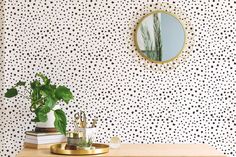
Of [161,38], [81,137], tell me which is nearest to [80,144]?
[81,137]

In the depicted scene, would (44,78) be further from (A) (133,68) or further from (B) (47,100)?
(A) (133,68)

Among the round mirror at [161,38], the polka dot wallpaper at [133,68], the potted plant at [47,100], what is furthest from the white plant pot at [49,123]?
the round mirror at [161,38]

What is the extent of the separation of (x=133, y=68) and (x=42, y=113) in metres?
0.76

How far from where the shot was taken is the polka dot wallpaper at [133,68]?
10.4 ft

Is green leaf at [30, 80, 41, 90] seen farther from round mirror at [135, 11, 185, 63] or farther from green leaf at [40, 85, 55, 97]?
round mirror at [135, 11, 185, 63]

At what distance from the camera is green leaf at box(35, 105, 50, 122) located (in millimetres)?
2802

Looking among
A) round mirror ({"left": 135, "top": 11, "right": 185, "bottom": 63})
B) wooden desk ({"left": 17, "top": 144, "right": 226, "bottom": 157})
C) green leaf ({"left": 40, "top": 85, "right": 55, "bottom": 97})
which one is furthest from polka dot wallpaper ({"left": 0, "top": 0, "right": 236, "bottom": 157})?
green leaf ({"left": 40, "top": 85, "right": 55, "bottom": 97})

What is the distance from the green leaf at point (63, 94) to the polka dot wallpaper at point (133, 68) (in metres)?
0.25

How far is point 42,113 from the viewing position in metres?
2.82

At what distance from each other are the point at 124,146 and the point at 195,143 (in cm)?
55

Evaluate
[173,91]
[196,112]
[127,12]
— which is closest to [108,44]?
[127,12]

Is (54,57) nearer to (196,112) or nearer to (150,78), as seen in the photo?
(150,78)

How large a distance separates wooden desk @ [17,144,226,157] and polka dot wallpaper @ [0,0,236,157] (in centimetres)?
18

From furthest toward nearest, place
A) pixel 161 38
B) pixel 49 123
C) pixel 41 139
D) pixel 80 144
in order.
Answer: pixel 161 38 → pixel 49 123 → pixel 41 139 → pixel 80 144
